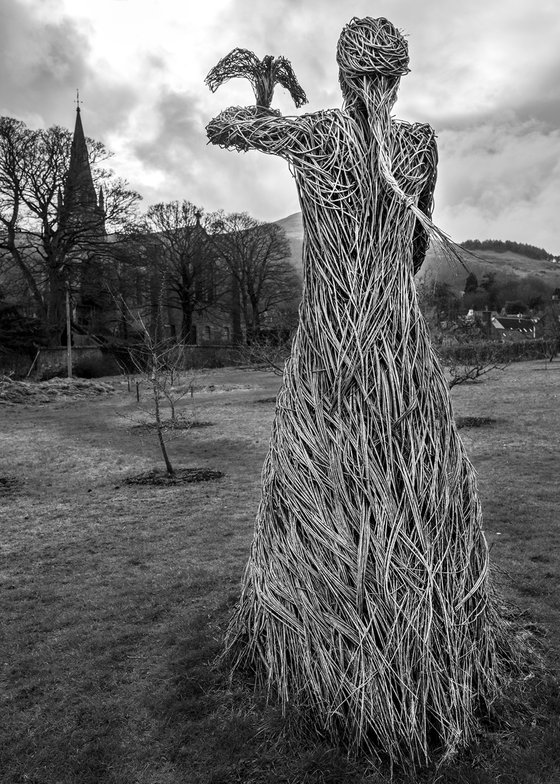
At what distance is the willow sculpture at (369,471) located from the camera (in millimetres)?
2920

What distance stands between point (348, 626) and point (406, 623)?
290 mm

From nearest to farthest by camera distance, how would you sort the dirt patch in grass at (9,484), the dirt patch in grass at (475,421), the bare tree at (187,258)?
the dirt patch in grass at (9,484)
the dirt patch in grass at (475,421)
the bare tree at (187,258)

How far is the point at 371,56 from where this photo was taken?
309 cm

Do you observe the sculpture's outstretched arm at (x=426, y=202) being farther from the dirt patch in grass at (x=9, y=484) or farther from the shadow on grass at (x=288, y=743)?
the dirt patch in grass at (x=9, y=484)

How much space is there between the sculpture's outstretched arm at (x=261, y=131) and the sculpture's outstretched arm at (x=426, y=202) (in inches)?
27.2

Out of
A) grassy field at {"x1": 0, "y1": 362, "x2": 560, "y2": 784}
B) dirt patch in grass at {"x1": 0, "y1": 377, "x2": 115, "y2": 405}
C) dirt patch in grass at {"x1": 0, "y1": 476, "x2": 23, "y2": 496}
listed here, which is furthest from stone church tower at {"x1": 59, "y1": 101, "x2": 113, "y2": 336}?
grassy field at {"x1": 0, "y1": 362, "x2": 560, "y2": 784}

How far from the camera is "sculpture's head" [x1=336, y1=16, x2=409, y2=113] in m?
3.10

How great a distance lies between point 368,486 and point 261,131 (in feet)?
6.69

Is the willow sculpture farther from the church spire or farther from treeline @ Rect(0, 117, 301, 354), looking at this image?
the church spire

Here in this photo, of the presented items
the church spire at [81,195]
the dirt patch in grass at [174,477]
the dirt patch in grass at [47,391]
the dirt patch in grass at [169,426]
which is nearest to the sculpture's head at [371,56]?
the dirt patch in grass at [174,477]

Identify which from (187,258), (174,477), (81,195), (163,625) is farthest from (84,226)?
(163,625)

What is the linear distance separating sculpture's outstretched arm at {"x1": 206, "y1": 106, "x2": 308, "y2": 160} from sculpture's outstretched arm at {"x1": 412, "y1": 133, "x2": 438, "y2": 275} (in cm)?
69

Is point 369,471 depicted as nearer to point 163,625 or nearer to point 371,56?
point 371,56

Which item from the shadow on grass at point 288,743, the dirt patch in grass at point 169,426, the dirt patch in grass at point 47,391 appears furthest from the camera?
the dirt patch in grass at point 47,391
